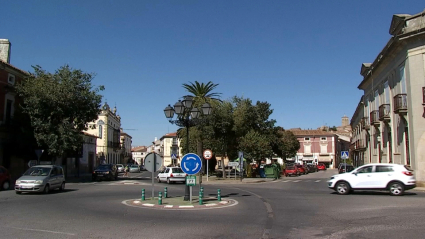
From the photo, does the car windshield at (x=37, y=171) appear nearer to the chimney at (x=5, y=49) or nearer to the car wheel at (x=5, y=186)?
the car wheel at (x=5, y=186)

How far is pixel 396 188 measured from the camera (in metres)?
18.8

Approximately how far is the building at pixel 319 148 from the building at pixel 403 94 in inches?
2233

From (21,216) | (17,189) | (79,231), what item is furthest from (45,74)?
(79,231)

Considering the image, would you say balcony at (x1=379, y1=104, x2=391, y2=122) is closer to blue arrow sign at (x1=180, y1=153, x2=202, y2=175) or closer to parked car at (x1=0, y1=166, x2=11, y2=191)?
blue arrow sign at (x1=180, y1=153, x2=202, y2=175)

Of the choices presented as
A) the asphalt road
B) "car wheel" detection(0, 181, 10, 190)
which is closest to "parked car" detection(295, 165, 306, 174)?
"car wheel" detection(0, 181, 10, 190)

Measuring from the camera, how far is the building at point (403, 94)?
25.0 metres

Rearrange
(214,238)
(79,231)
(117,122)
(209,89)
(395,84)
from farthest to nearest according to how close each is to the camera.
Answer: (117,122)
(209,89)
(395,84)
(79,231)
(214,238)

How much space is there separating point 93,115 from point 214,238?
2841 cm

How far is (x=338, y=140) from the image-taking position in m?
97.9

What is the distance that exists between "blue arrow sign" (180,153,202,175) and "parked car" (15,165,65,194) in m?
9.68

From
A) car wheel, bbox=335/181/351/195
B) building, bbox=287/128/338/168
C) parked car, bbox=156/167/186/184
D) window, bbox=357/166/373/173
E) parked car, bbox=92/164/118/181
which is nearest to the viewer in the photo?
window, bbox=357/166/373/173

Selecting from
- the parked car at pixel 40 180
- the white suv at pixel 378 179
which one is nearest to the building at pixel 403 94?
the white suv at pixel 378 179

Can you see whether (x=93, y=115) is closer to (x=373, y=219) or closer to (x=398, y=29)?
(x=398, y=29)

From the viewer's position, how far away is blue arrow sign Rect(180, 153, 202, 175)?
573 inches
